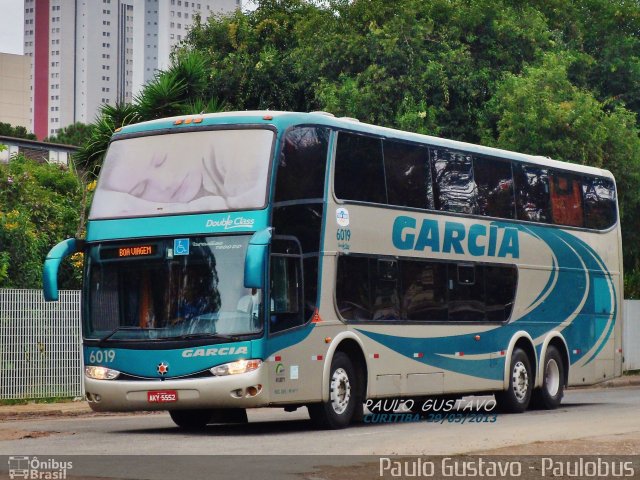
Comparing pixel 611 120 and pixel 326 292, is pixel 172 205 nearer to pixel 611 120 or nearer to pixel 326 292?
pixel 326 292

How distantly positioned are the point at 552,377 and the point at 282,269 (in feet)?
27.7

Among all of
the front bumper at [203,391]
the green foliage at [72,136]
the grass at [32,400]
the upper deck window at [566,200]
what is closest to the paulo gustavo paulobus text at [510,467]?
the front bumper at [203,391]

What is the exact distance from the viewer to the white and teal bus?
1596 centimetres

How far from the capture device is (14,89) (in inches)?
5241

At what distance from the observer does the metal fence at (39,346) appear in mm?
23219

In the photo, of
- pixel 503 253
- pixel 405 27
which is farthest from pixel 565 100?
pixel 503 253

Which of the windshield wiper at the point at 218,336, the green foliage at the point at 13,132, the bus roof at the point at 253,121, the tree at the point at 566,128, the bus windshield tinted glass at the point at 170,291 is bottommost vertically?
the windshield wiper at the point at 218,336

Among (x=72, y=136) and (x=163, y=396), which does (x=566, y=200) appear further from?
(x=72, y=136)

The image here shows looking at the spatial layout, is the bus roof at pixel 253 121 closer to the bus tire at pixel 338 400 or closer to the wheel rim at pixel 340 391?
the bus tire at pixel 338 400

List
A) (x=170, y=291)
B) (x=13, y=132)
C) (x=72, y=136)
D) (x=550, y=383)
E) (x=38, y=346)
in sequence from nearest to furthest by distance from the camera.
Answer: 1. (x=170, y=291)
2. (x=550, y=383)
3. (x=38, y=346)
4. (x=13, y=132)
5. (x=72, y=136)

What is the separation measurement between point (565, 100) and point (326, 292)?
2142 cm

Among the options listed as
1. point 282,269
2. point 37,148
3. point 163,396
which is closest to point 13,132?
point 37,148

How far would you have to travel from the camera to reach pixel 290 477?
11.0m

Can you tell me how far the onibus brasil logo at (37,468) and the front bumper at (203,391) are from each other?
141 inches
